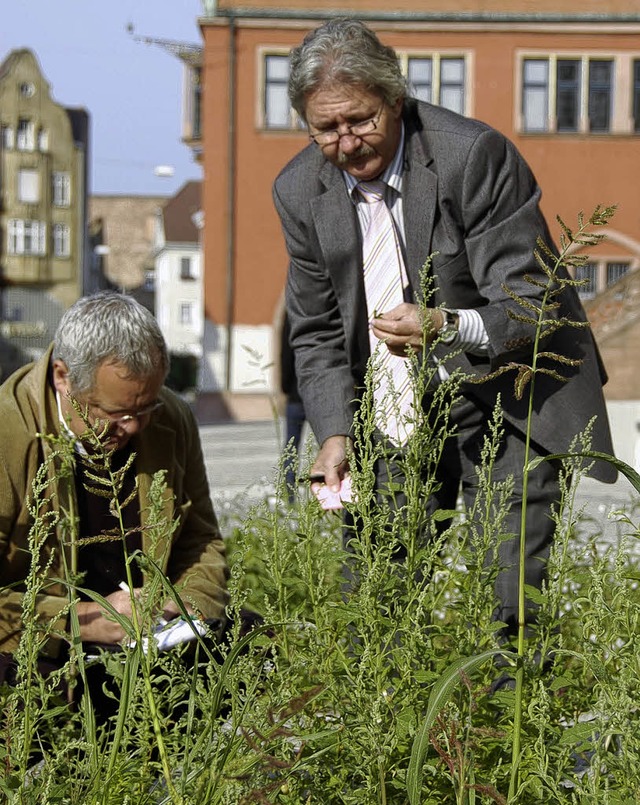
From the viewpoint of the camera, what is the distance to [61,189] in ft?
219

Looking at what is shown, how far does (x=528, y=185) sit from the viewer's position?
3.36 m

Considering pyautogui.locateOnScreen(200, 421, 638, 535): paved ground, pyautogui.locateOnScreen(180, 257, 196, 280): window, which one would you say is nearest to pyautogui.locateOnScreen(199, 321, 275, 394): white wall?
pyautogui.locateOnScreen(200, 421, 638, 535): paved ground

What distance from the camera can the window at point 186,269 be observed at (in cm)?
7769

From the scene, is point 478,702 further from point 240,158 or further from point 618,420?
point 240,158

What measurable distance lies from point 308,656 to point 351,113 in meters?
1.41

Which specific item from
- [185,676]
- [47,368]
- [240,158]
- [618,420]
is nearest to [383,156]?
[47,368]

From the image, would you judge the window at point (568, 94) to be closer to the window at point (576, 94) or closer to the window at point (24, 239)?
the window at point (576, 94)

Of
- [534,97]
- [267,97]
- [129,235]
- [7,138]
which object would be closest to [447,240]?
[267,97]

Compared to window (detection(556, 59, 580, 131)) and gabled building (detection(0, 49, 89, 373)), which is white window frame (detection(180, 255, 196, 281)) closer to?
gabled building (detection(0, 49, 89, 373))

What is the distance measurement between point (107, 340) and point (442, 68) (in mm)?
26709

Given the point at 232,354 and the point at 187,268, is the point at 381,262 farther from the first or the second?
the point at 187,268

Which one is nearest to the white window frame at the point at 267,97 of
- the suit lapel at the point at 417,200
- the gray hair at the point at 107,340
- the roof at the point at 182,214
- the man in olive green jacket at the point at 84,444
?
the man in olive green jacket at the point at 84,444

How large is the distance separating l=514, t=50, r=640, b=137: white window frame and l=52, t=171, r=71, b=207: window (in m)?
41.7

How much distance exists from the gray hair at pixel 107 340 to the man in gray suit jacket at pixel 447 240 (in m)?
0.49
